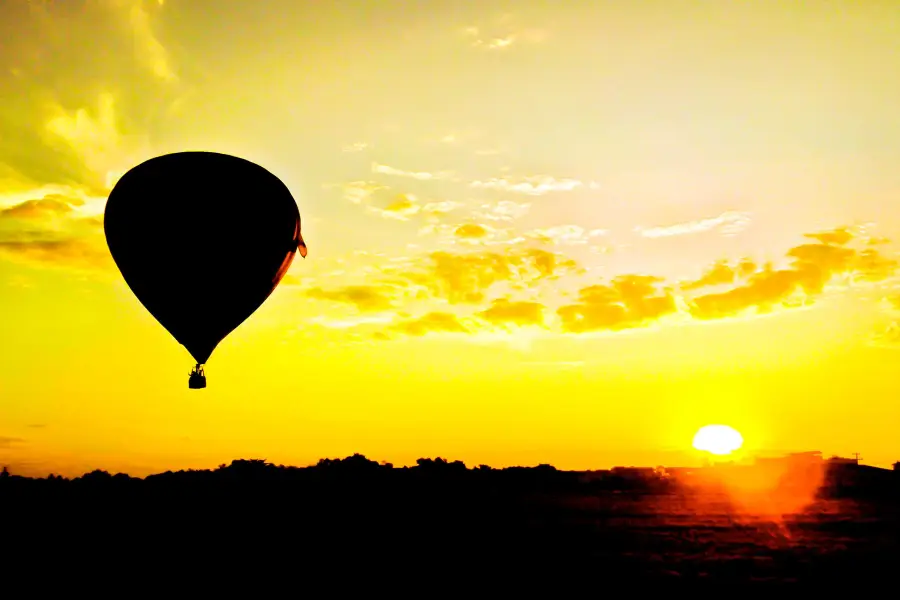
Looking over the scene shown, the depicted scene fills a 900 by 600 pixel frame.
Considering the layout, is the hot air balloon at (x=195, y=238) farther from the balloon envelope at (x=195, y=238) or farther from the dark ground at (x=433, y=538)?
the dark ground at (x=433, y=538)

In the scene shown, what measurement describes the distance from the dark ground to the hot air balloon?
29.6ft

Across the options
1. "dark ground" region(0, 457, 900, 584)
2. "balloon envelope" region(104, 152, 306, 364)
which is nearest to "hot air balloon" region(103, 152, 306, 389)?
"balloon envelope" region(104, 152, 306, 364)

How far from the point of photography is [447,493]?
76125 millimetres

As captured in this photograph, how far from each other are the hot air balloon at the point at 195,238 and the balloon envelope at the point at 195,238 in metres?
0.03

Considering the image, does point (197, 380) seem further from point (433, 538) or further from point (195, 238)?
point (433, 538)

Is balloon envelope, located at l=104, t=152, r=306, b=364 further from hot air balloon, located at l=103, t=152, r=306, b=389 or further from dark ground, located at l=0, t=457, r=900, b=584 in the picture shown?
dark ground, located at l=0, t=457, r=900, b=584

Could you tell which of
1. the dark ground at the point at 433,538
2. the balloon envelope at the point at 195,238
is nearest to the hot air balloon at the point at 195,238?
the balloon envelope at the point at 195,238

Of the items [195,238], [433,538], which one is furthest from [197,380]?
[433,538]

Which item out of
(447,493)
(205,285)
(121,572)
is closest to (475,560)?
(121,572)

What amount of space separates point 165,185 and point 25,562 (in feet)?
55.3

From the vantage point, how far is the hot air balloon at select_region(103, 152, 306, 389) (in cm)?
2450

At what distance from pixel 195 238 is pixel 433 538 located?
65.8ft

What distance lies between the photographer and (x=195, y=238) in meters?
24.9

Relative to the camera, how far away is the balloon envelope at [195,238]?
24500 millimetres
